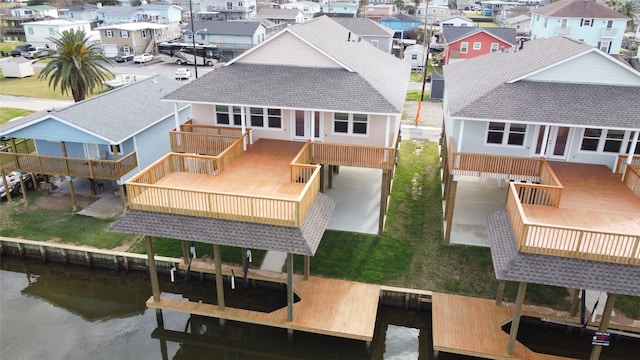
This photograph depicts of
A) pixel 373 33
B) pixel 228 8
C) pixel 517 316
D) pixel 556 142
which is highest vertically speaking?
pixel 228 8

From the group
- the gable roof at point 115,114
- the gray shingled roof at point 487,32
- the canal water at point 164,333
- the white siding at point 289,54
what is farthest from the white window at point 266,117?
the gray shingled roof at point 487,32

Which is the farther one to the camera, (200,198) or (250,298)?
(250,298)

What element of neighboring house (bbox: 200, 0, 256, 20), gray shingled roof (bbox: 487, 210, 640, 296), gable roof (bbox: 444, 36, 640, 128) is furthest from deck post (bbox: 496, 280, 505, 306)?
neighboring house (bbox: 200, 0, 256, 20)

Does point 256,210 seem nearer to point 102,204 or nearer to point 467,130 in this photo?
point 467,130

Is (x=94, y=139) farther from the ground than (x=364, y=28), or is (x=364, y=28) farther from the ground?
(x=364, y=28)

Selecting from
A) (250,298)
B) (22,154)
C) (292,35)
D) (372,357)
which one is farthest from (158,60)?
(372,357)

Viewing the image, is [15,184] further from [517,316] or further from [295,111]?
[517,316]

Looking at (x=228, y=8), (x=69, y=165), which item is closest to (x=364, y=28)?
(x=69, y=165)
